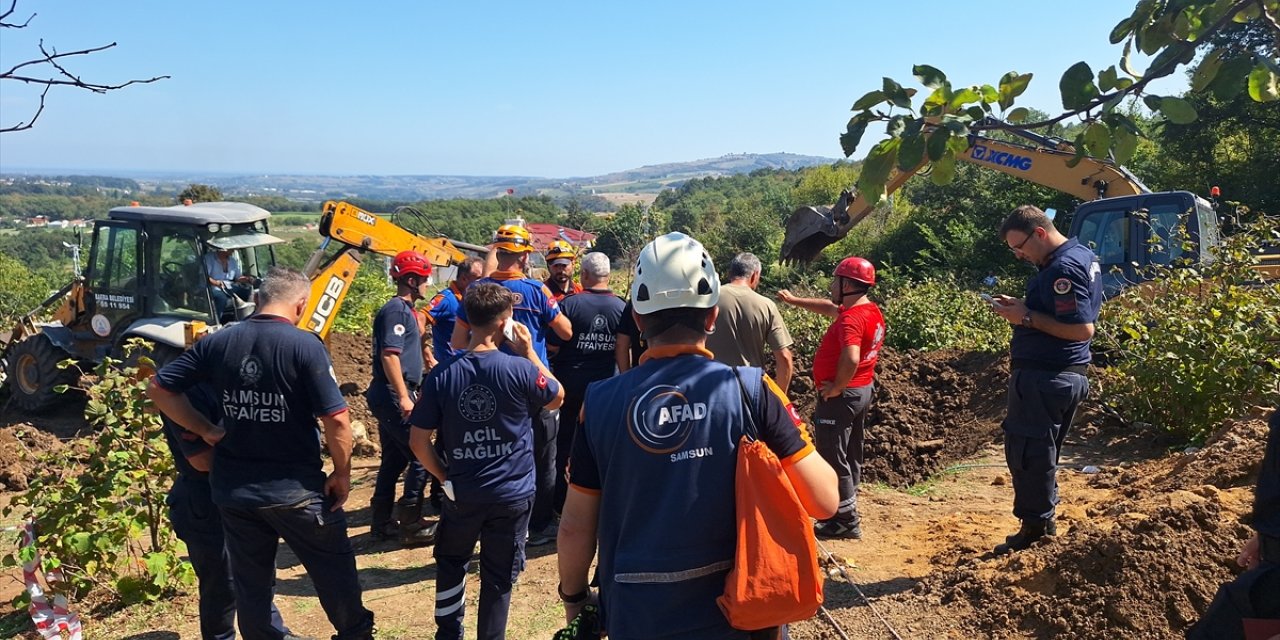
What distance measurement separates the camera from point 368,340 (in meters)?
13.4

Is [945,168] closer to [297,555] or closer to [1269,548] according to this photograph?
[1269,548]

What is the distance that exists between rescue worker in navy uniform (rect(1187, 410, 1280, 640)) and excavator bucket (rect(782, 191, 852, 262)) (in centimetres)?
611

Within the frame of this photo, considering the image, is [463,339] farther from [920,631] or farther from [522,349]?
[920,631]

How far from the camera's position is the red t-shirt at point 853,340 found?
5.01 meters

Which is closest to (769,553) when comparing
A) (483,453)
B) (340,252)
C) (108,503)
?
(483,453)

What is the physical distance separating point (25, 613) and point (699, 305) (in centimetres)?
481

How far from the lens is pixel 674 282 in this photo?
2188 millimetres

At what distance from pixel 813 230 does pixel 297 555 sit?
590 centimetres

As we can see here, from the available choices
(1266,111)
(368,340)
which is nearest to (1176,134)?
(1266,111)

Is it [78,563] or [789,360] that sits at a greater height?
[789,360]

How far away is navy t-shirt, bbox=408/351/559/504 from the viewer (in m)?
3.71

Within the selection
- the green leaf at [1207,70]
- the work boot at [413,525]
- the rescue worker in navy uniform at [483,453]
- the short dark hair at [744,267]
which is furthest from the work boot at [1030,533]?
the work boot at [413,525]

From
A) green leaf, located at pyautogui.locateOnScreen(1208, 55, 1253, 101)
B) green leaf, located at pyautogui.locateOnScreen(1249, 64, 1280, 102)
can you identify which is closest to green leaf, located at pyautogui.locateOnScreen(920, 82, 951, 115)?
green leaf, located at pyautogui.locateOnScreen(1208, 55, 1253, 101)

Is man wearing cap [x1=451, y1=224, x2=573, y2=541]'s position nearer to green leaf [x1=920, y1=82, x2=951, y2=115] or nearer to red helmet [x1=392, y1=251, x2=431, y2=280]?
red helmet [x1=392, y1=251, x2=431, y2=280]
